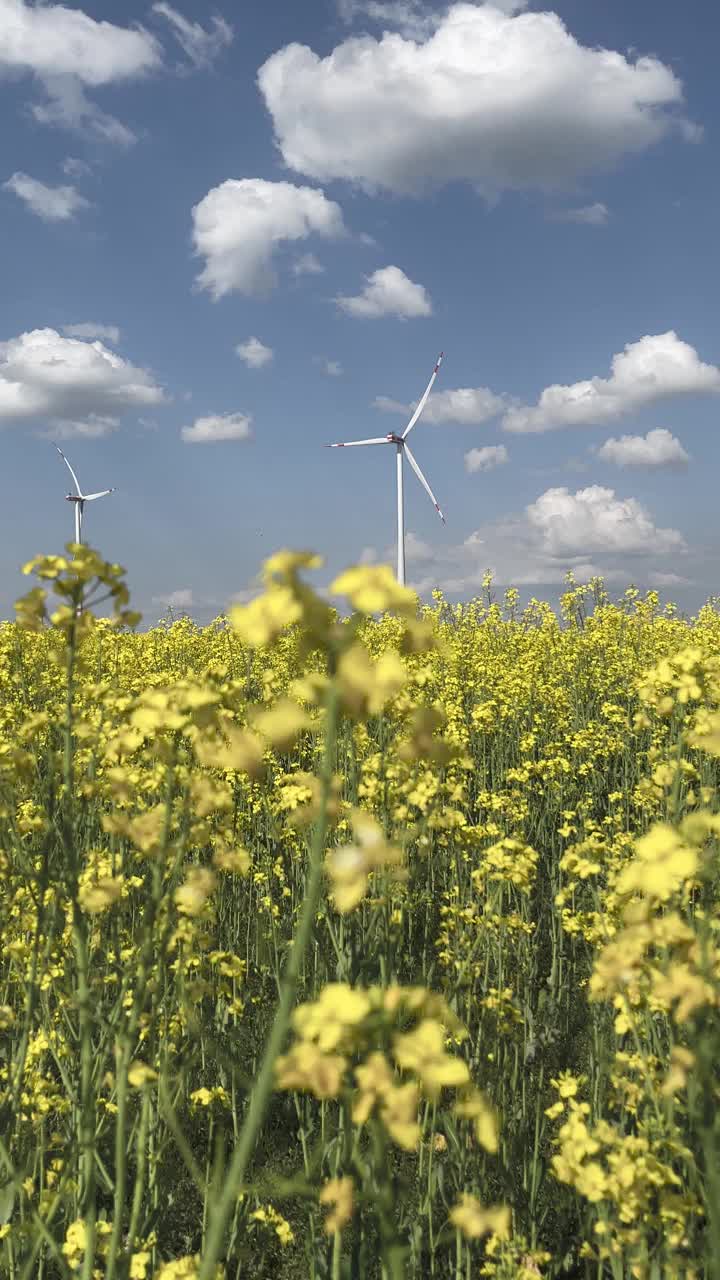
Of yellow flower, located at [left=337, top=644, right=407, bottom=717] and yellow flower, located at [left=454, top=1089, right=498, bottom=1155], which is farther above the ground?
yellow flower, located at [left=337, top=644, right=407, bottom=717]

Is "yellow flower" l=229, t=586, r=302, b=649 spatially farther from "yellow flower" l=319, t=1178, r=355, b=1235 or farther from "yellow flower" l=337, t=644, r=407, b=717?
"yellow flower" l=319, t=1178, r=355, b=1235

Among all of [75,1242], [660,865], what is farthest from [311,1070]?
[75,1242]

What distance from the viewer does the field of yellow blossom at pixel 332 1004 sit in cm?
152

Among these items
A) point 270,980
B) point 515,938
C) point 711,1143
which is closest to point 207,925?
point 270,980

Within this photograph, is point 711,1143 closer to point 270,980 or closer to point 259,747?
point 259,747

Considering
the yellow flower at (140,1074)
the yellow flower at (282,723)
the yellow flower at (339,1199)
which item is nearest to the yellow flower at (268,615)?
the yellow flower at (282,723)

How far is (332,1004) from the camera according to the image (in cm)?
138

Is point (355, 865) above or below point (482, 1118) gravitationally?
above

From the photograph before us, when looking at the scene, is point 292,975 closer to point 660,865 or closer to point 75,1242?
point 660,865

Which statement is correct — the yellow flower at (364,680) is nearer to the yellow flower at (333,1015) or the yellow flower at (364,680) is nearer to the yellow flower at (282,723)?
the yellow flower at (282,723)

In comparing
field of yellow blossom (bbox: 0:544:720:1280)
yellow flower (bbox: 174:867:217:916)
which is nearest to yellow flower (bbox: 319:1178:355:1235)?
field of yellow blossom (bbox: 0:544:720:1280)

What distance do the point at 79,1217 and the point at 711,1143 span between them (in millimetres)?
2746

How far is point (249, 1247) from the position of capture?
4.34m

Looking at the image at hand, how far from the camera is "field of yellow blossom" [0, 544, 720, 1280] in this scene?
1.52m
